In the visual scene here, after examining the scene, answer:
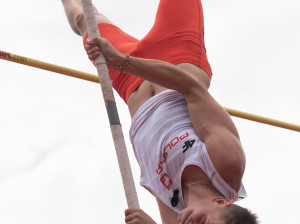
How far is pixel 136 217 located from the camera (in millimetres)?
3439

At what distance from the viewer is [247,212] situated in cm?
372

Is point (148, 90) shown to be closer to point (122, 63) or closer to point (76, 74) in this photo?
point (122, 63)

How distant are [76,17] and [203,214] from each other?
1676 millimetres

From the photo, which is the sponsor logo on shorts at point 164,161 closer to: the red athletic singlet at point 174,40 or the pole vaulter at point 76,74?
the red athletic singlet at point 174,40

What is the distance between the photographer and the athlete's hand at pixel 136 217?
11.3 ft

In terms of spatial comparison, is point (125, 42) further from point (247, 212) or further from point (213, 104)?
point (247, 212)

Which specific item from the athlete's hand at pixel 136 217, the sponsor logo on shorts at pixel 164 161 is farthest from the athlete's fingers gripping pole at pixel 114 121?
the sponsor logo on shorts at pixel 164 161

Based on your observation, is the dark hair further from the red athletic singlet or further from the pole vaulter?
the pole vaulter

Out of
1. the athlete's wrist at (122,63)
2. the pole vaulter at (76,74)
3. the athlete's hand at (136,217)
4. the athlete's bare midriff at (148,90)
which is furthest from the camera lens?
the pole vaulter at (76,74)

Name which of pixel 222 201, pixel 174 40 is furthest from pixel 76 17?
pixel 222 201

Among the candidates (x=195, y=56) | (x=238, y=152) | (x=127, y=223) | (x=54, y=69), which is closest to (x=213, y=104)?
(x=238, y=152)

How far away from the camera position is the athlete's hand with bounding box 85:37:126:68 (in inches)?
145

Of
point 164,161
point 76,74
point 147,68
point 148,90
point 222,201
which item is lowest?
point 222,201

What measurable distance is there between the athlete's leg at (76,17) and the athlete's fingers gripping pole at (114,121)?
0.79m
